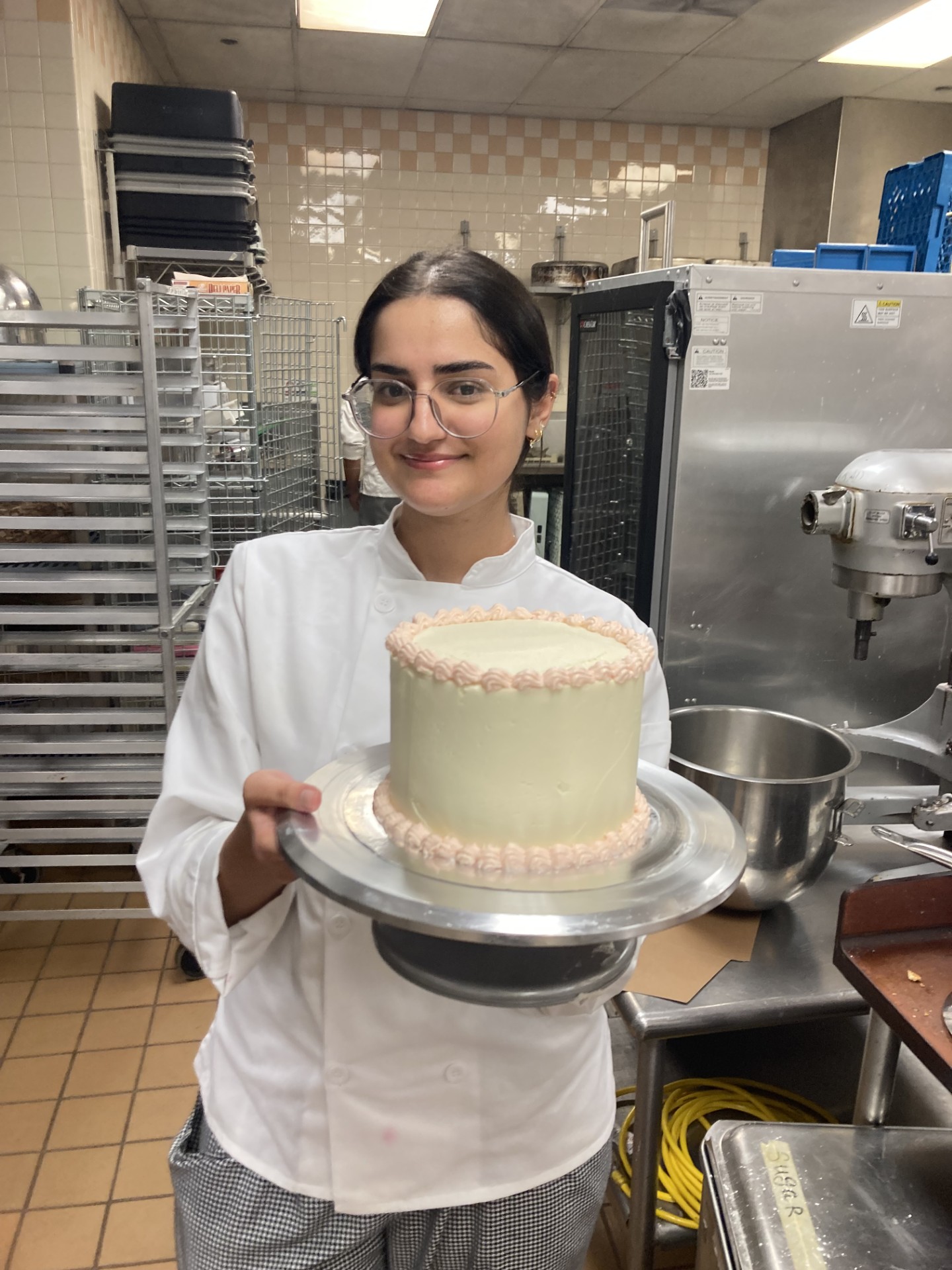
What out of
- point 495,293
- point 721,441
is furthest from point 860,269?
point 495,293

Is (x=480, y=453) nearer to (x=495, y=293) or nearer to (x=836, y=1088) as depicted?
(x=495, y=293)

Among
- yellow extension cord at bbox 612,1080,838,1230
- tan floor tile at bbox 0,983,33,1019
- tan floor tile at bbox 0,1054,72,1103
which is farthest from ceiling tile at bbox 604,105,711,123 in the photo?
tan floor tile at bbox 0,1054,72,1103

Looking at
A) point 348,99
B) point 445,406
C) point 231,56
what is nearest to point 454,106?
point 348,99

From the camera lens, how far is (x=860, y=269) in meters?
2.05

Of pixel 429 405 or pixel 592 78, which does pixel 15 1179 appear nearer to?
pixel 429 405

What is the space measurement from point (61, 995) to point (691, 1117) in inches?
70.9

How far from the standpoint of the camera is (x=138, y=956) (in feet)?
9.00

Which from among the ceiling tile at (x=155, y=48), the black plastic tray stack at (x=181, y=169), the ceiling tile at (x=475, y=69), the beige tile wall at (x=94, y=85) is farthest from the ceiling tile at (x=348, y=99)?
the black plastic tray stack at (x=181, y=169)

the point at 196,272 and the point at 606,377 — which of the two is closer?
the point at 606,377

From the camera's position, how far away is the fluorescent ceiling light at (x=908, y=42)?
3906 millimetres

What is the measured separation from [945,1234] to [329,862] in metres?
0.88

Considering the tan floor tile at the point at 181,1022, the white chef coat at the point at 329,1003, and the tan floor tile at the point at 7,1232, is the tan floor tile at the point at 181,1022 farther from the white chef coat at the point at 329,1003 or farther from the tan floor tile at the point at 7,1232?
the white chef coat at the point at 329,1003

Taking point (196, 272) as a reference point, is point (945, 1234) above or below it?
below

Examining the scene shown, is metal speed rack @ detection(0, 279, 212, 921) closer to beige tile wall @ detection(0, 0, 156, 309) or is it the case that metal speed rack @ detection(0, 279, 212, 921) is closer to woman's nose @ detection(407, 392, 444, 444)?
beige tile wall @ detection(0, 0, 156, 309)
